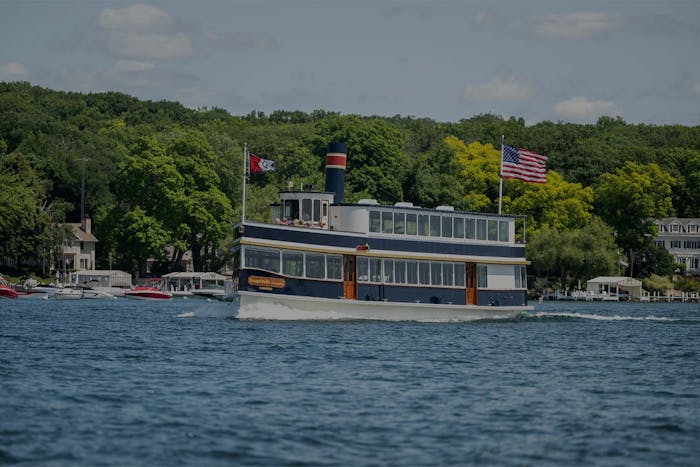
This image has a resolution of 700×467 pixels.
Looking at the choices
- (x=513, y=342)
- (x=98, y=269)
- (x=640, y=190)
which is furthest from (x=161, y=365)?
(x=640, y=190)

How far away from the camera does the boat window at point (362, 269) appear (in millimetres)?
58906

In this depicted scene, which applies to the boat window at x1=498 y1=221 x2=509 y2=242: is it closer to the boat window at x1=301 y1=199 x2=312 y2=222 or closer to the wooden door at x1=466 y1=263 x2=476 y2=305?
the wooden door at x1=466 y1=263 x2=476 y2=305

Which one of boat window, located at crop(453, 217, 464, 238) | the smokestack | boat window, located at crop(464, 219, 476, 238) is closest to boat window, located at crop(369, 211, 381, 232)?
the smokestack

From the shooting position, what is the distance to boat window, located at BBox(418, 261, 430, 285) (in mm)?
61375

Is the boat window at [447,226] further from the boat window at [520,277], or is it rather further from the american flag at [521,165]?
the boat window at [520,277]

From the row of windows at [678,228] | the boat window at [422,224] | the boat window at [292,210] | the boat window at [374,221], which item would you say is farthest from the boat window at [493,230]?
the row of windows at [678,228]

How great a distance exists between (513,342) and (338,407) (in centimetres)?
2190

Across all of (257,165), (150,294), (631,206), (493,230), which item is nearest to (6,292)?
(150,294)

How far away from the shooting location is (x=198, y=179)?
118812 mm

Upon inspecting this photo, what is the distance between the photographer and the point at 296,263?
56.3m

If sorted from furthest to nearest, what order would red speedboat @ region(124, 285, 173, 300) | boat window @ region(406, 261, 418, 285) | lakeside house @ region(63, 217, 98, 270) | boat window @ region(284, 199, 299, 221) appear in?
1. lakeside house @ region(63, 217, 98, 270)
2. red speedboat @ region(124, 285, 173, 300)
3. boat window @ region(406, 261, 418, 285)
4. boat window @ region(284, 199, 299, 221)

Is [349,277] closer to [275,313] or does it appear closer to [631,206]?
[275,313]

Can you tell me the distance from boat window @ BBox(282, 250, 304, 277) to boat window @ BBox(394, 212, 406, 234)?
608 centimetres

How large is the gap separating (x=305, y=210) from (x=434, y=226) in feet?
21.8
